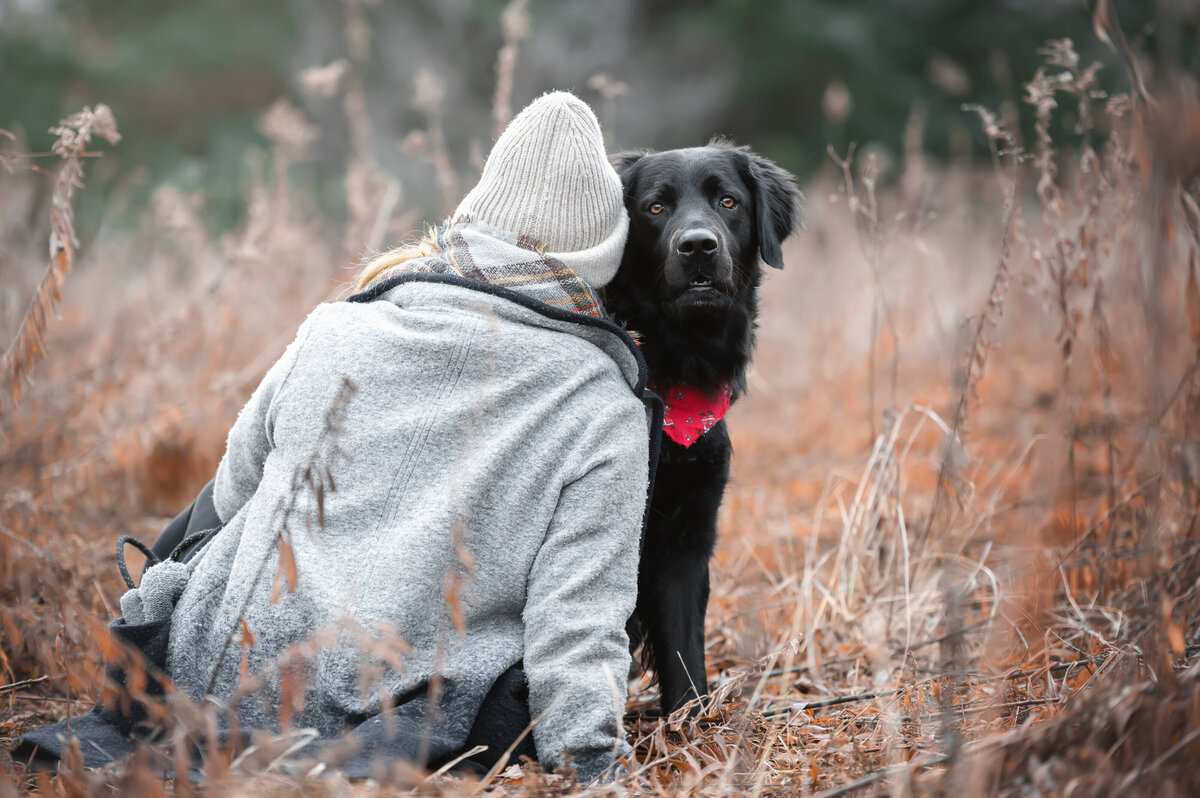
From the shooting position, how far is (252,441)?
5.91 ft

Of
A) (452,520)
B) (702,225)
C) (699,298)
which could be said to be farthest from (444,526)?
(702,225)

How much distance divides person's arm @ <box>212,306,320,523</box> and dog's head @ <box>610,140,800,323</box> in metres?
0.89

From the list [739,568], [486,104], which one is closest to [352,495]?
[739,568]

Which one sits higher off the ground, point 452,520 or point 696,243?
point 696,243

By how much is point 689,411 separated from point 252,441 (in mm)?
1012

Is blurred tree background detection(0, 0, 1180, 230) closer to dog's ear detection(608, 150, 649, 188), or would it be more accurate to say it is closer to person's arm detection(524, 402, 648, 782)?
dog's ear detection(608, 150, 649, 188)

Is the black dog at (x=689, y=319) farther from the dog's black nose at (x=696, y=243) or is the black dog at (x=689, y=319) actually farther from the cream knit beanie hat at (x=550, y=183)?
the cream knit beanie hat at (x=550, y=183)

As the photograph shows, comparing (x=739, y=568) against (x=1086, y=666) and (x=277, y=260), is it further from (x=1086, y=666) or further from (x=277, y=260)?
(x=277, y=260)

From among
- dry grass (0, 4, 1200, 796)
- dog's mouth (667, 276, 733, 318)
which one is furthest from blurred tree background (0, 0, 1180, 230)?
dog's mouth (667, 276, 733, 318)

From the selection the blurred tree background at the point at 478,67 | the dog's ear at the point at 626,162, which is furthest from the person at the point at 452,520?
the blurred tree background at the point at 478,67

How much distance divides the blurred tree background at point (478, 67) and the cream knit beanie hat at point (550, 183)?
8925mm

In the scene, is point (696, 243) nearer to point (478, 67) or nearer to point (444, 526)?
point (444, 526)

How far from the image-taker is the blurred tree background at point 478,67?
11.3m

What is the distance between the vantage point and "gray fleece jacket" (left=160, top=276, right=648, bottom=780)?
1576mm
